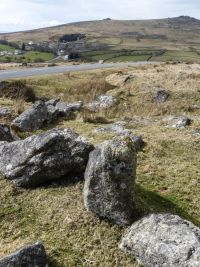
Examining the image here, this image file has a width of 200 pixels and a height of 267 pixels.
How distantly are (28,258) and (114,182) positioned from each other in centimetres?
331

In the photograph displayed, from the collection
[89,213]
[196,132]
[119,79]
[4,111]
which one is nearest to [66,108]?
[4,111]

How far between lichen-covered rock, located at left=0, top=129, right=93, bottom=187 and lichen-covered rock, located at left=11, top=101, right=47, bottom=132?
318 inches

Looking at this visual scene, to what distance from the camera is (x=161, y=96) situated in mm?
40875

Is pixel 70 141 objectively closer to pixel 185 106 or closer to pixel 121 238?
pixel 121 238

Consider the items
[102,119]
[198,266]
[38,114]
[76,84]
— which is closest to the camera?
[198,266]

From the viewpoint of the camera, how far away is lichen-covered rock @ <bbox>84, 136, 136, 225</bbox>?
13.1 meters

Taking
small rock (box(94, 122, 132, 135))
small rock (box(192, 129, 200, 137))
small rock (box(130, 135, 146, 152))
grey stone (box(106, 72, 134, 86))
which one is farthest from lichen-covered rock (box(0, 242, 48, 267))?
grey stone (box(106, 72, 134, 86))

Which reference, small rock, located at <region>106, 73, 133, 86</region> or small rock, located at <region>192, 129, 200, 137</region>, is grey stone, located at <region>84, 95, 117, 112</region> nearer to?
small rock, located at <region>106, 73, 133, 86</region>

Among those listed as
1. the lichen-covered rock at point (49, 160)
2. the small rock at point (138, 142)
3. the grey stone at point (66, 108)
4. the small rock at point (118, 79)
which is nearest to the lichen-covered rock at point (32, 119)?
the grey stone at point (66, 108)

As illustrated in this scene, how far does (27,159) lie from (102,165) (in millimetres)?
3538

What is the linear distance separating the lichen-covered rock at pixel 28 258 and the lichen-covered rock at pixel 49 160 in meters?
4.21

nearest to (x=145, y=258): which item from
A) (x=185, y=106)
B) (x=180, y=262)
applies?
(x=180, y=262)

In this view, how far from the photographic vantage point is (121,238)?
1286 cm

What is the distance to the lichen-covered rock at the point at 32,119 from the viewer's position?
24.0 metres
